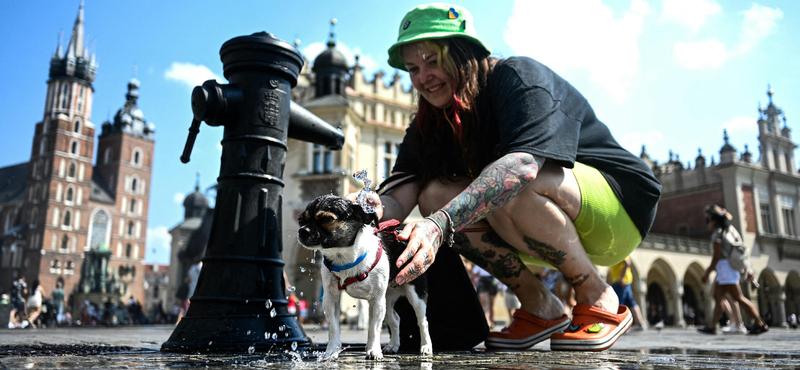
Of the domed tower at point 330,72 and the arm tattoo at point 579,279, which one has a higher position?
the domed tower at point 330,72

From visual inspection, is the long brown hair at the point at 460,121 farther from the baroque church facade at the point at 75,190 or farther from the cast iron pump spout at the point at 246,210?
the baroque church facade at the point at 75,190

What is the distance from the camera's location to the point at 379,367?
1.74 m

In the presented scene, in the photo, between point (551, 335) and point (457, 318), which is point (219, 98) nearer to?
point (457, 318)

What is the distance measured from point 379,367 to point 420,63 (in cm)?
140

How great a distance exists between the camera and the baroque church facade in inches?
3206

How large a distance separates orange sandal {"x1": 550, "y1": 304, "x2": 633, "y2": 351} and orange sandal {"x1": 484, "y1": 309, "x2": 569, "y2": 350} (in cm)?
17

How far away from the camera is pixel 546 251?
275 centimetres

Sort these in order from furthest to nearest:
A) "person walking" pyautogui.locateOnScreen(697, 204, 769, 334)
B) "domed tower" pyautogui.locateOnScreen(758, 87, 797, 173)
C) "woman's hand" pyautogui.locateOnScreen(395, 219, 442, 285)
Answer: "domed tower" pyautogui.locateOnScreen(758, 87, 797, 173) → "person walking" pyautogui.locateOnScreen(697, 204, 769, 334) → "woman's hand" pyautogui.locateOnScreen(395, 219, 442, 285)

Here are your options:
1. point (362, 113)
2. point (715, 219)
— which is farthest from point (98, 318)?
point (715, 219)

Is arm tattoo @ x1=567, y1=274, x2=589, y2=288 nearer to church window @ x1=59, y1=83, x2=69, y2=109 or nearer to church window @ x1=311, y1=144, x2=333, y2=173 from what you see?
church window @ x1=311, y1=144, x2=333, y2=173

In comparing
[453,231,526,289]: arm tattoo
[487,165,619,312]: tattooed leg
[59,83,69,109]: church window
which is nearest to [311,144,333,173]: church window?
[453,231,526,289]: arm tattoo

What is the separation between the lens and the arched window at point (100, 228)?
8962cm

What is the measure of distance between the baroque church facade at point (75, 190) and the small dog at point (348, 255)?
81.3m

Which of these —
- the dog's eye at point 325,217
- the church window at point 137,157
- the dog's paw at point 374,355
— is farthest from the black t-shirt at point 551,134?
the church window at point 137,157
